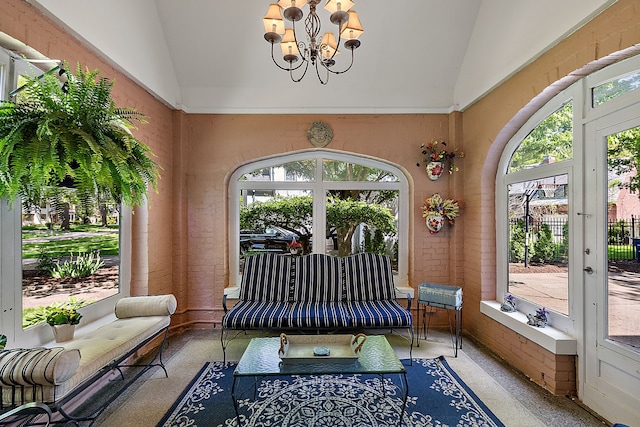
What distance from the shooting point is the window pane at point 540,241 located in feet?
9.18

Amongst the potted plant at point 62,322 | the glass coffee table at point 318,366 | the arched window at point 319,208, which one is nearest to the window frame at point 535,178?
the arched window at point 319,208

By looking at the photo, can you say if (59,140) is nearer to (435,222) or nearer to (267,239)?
(267,239)

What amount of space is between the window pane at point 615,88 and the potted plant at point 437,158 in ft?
5.12

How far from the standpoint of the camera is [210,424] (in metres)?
2.21

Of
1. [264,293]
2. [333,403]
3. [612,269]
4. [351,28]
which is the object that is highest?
[351,28]

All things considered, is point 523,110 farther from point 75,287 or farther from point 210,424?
point 75,287

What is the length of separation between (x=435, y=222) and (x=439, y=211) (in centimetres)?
14

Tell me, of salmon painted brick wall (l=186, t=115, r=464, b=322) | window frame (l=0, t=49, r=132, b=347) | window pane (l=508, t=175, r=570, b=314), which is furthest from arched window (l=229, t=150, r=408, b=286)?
window frame (l=0, t=49, r=132, b=347)

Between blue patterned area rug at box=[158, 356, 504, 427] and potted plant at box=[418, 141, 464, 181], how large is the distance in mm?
2239

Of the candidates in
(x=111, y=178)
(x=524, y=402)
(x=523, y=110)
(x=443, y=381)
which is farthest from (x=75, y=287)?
(x=523, y=110)

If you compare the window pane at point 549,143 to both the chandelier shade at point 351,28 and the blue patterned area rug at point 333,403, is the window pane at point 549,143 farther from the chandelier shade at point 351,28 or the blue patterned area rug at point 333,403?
the blue patterned area rug at point 333,403

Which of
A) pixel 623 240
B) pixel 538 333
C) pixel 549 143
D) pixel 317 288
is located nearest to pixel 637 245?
pixel 623 240

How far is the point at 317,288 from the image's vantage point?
12.5 feet

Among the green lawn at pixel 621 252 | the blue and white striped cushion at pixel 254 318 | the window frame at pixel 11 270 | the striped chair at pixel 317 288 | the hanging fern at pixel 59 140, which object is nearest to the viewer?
the hanging fern at pixel 59 140
